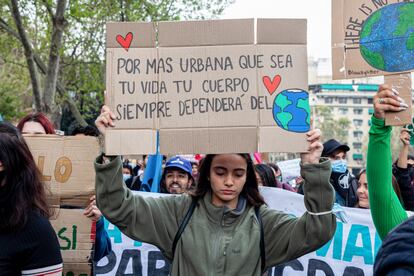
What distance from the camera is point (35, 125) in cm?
432

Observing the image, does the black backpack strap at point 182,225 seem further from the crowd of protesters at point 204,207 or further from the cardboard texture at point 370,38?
the cardboard texture at point 370,38

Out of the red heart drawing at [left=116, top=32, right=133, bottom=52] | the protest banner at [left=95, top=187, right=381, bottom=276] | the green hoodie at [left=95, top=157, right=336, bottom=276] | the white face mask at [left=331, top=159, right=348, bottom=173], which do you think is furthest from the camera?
the white face mask at [left=331, top=159, right=348, bottom=173]

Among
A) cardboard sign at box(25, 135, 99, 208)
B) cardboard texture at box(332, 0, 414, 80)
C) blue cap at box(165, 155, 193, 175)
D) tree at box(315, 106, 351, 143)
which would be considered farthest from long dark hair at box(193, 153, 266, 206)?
tree at box(315, 106, 351, 143)

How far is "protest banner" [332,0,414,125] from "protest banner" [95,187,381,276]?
2153mm

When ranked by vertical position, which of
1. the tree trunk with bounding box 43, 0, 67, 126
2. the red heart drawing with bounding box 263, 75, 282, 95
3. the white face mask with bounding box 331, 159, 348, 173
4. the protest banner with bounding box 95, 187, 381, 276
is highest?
the tree trunk with bounding box 43, 0, 67, 126

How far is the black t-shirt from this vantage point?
2746mm

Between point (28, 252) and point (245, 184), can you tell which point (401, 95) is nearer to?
point (245, 184)

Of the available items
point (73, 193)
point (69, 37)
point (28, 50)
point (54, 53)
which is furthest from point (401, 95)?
point (69, 37)

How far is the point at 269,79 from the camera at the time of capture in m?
3.32

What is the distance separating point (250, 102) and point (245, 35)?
311 mm

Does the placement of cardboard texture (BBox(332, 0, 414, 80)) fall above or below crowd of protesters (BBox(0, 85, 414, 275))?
above

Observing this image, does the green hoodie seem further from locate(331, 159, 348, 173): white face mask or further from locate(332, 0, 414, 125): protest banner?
locate(331, 159, 348, 173): white face mask

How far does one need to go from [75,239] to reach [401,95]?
188cm

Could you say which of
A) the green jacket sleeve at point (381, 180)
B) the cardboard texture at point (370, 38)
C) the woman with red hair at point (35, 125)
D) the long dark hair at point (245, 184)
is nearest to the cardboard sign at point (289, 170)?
the woman with red hair at point (35, 125)
